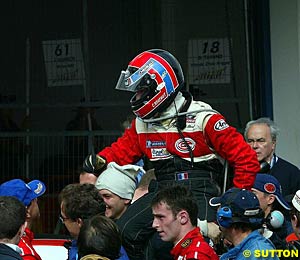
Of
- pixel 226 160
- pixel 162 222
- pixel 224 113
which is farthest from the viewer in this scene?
pixel 224 113

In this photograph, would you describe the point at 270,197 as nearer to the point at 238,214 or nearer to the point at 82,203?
the point at 238,214

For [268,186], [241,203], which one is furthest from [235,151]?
[241,203]

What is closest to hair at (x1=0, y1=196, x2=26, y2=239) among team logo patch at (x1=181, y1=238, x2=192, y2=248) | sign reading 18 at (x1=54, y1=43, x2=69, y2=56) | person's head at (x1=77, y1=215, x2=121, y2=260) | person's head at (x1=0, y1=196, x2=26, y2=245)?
person's head at (x1=0, y1=196, x2=26, y2=245)

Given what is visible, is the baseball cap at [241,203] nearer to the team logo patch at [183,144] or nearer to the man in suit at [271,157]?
the team logo patch at [183,144]

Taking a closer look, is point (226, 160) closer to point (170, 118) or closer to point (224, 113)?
point (170, 118)

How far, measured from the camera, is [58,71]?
10523mm

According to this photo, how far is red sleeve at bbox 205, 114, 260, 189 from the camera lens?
6375mm

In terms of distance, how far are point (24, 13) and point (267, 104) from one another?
9.26ft

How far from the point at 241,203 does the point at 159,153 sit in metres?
0.89

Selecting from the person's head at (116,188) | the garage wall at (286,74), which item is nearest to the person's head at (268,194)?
the person's head at (116,188)

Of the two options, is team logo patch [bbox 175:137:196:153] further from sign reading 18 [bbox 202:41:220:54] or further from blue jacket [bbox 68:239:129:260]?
sign reading 18 [bbox 202:41:220:54]

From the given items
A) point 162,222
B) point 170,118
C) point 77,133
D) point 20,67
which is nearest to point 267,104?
point 77,133

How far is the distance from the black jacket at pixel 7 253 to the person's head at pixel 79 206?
904 mm

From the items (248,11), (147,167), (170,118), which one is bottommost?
(147,167)
